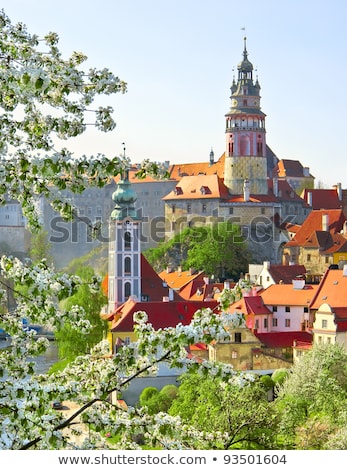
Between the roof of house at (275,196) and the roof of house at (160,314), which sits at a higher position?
the roof of house at (275,196)

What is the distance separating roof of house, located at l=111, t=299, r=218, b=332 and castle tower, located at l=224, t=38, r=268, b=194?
15217 mm

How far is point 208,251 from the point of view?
109ft

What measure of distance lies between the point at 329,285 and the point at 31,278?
62.7 feet

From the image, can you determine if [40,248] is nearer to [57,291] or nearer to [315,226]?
[315,226]

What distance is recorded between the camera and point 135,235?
91.1 ft

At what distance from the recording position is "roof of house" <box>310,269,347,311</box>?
68.2 feet

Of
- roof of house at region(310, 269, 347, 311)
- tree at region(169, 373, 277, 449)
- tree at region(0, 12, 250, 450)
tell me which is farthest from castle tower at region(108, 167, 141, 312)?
tree at region(0, 12, 250, 450)

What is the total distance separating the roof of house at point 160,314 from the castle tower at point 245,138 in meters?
15.2

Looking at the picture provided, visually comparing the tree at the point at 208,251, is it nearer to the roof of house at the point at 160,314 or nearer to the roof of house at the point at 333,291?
the roof of house at the point at 333,291

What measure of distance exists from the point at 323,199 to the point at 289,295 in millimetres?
17299

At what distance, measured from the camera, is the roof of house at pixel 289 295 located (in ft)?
71.5

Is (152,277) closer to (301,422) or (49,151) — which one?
(301,422)

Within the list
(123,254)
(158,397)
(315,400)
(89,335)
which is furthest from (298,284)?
(315,400)

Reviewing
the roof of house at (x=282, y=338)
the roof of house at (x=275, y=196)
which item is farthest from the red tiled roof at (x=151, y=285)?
the roof of house at (x=275, y=196)
